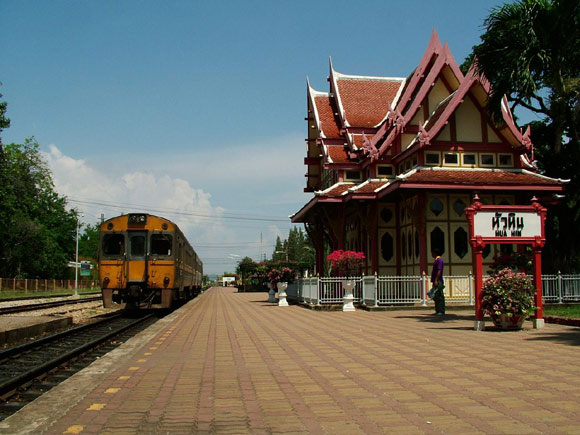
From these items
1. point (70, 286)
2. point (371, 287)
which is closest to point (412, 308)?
point (371, 287)

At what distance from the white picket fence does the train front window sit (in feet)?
21.1

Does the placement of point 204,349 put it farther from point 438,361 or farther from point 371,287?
point 371,287

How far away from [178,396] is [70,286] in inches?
2812

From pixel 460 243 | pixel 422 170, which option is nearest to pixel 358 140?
pixel 422 170

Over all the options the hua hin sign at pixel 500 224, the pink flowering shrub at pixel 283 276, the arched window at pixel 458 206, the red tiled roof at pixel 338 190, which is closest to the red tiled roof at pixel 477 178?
the arched window at pixel 458 206

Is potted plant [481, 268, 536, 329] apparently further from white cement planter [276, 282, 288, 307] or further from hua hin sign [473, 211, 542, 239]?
white cement planter [276, 282, 288, 307]

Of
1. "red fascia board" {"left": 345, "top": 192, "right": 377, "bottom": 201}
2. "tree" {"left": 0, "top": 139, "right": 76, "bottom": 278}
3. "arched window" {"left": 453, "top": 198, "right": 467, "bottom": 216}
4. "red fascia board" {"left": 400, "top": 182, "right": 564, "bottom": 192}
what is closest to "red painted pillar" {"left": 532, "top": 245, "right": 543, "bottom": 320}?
"red fascia board" {"left": 400, "top": 182, "right": 564, "bottom": 192}

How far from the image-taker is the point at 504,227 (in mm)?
13641

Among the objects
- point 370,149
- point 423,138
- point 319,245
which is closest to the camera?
point 423,138

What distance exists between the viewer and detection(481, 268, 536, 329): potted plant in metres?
12.8

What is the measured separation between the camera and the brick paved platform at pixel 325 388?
17.4 ft

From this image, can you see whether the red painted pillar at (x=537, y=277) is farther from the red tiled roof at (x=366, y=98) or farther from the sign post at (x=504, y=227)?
the red tiled roof at (x=366, y=98)

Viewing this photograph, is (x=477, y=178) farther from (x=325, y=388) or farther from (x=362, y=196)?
(x=325, y=388)

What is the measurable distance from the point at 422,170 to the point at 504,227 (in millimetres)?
10200
